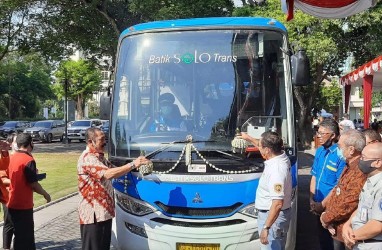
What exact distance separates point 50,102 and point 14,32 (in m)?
62.7

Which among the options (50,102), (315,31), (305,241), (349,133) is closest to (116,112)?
(349,133)

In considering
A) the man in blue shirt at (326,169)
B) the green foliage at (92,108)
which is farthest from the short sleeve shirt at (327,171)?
the green foliage at (92,108)

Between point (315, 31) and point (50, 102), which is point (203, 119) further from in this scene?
point (50, 102)

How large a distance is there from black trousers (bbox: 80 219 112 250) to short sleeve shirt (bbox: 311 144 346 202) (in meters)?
2.57

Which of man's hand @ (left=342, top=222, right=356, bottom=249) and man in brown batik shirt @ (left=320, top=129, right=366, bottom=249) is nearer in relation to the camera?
man's hand @ (left=342, top=222, right=356, bottom=249)

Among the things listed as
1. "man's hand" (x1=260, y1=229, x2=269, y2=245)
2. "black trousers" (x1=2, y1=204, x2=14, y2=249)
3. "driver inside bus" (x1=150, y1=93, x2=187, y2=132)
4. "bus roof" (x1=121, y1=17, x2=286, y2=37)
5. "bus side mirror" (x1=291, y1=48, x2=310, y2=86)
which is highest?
"bus roof" (x1=121, y1=17, x2=286, y2=37)

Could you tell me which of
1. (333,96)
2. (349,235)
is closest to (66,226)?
(349,235)

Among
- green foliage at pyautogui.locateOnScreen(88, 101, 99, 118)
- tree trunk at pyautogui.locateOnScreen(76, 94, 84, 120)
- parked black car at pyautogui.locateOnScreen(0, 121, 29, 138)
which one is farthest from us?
green foliage at pyautogui.locateOnScreen(88, 101, 99, 118)

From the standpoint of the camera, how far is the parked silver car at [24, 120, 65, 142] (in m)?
34.5

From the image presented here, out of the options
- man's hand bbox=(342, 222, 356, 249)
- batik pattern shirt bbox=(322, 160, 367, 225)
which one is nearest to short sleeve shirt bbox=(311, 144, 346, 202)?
batik pattern shirt bbox=(322, 160, 367, 225)

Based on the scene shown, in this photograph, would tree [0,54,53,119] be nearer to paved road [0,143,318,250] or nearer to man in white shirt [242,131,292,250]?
paved road [0,143,318,250]

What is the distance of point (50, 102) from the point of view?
289ft

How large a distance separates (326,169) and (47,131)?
31271 mm

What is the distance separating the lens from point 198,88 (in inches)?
236
